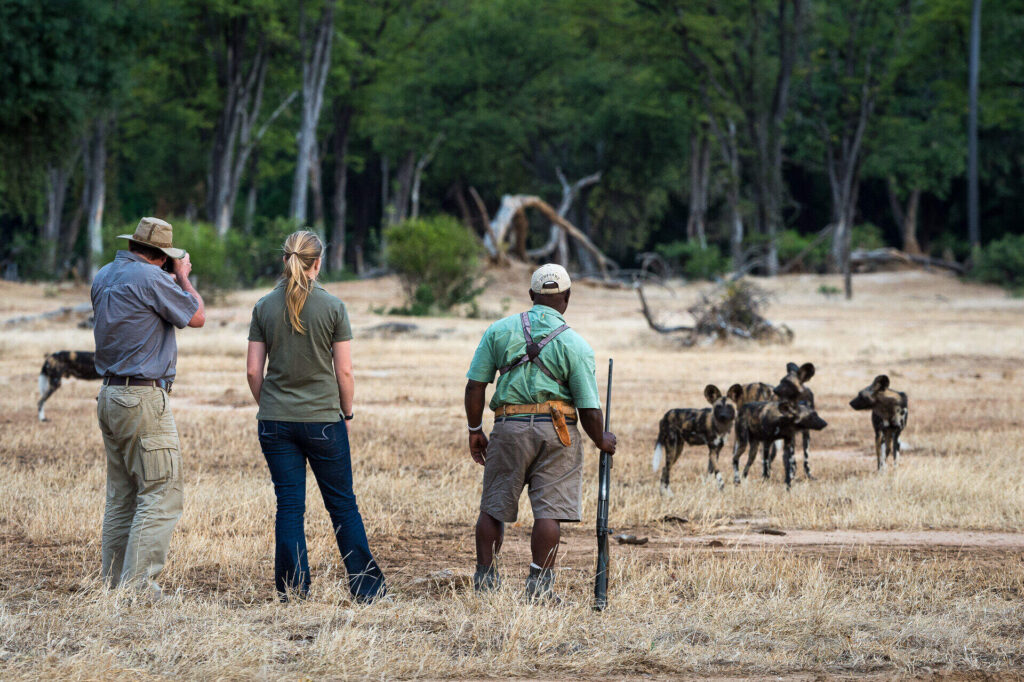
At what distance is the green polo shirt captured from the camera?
231 inches

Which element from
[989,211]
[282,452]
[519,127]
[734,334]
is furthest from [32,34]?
[989,211]

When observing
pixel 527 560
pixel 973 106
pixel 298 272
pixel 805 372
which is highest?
pixel 973 106

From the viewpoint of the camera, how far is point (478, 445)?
6141mm

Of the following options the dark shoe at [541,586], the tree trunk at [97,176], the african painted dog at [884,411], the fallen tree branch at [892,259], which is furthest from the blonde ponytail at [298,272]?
the fallen tree branch at [892,259]

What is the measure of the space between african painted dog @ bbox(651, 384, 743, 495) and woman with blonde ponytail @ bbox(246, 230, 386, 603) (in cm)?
388

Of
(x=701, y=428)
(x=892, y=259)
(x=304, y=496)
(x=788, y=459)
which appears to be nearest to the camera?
(x=304, y=496)

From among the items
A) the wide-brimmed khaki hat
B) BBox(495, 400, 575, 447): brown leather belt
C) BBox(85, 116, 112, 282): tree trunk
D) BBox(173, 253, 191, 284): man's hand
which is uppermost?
BBox(85, 116, 112, 282): tree trunk

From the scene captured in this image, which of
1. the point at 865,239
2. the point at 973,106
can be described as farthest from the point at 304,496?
the point at 865,239

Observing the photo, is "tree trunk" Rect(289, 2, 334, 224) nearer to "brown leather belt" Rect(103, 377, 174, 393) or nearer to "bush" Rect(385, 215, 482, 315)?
"bush" Rect(385, 215, 482, 315)

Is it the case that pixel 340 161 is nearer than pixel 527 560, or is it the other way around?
pixel 527 560

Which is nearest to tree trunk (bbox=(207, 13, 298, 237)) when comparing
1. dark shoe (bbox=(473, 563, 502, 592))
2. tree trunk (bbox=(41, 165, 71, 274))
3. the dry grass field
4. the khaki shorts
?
tree trunk (bbox=(41, 165, 71, 274))

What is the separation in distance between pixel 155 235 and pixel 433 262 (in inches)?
964

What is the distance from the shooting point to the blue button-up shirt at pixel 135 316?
5.93 metres

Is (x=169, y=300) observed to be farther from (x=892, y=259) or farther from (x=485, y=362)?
(x=892, y=259)
